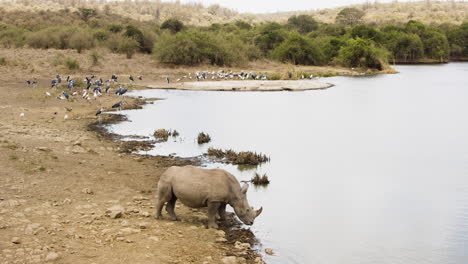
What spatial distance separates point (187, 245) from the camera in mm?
6859

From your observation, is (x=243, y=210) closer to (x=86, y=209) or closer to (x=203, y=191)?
(x=203, y=191)

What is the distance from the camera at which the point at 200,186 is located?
7434 mm

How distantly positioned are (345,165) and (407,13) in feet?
408

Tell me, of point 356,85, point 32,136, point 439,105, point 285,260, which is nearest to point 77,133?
point 32,136

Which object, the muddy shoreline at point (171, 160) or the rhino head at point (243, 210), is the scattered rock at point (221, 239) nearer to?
the muddy shoreline at point (171, 160)

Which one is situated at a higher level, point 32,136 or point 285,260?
point 32,136

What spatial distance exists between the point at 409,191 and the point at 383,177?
3.83 feet

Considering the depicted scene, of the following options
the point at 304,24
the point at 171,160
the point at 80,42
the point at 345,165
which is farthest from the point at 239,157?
the point at 304,24

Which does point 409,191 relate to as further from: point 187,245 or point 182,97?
point 182,97

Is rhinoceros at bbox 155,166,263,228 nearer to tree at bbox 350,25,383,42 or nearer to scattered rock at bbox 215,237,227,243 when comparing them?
scattered rock at bbox 215,237,227,243

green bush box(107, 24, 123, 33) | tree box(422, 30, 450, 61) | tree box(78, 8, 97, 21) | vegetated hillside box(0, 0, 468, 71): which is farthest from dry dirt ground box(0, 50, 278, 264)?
tree box(78, 8, 97, 21)

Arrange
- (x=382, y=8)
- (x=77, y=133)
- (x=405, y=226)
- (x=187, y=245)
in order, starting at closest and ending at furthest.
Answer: (x=187, y=245) → (x=405, y=226) → (x=77, y=133) → (x=382, y=8)

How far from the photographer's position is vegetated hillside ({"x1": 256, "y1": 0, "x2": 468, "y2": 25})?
357 ft

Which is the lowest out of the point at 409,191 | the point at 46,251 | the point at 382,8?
the point at 409,191
